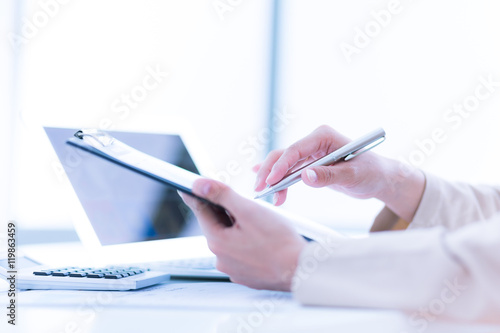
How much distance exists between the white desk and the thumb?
0.66ft

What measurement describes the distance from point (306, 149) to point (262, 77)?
2385mm

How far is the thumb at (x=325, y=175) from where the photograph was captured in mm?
750

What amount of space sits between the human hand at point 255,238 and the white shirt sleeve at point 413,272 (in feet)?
0.11

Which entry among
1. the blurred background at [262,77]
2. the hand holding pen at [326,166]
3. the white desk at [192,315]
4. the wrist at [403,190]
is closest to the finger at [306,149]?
the hand holding pen at [326,166]

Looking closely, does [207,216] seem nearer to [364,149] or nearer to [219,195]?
[219,195]

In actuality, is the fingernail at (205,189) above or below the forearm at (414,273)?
above

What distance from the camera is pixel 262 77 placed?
318cm

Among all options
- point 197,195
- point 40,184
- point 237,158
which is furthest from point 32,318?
point 237,158

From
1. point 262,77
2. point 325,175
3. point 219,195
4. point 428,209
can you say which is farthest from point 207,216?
point 262,77

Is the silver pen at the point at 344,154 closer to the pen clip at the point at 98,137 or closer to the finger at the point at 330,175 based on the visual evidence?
the finger at the point at 330,175

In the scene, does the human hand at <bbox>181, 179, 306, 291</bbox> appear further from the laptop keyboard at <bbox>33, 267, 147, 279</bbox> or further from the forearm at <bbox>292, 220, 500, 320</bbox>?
the laptop keyboard at <bbox>33, 267, 147, 279</bbox>

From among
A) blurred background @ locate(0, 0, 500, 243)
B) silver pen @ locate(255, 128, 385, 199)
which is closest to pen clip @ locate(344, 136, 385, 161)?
silver pen @ locate(255, 128, 385, 199)

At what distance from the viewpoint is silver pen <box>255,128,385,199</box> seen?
2.53ft

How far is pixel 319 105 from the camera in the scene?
3057 millimetres
